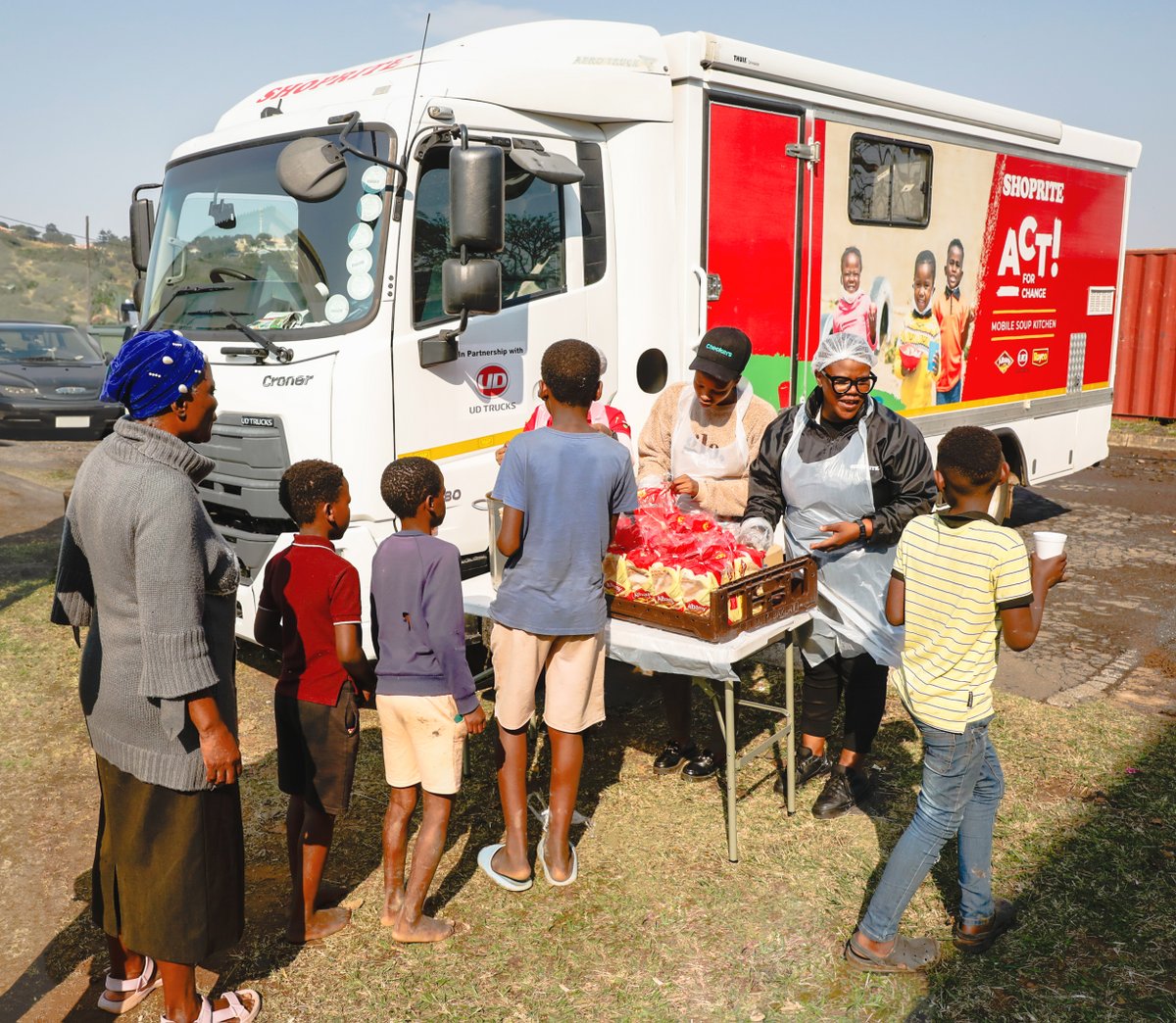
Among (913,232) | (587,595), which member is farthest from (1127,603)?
(587,595)

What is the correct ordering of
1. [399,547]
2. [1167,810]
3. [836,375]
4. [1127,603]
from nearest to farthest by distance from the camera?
[399,547] → [836,375] → [1167,810] → [1127,603]

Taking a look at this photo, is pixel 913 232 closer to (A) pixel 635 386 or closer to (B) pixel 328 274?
(A) pixel 635 386

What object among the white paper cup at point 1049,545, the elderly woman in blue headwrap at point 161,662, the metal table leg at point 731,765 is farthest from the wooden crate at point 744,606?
the elderly woman in blue headwrap at point 161,662

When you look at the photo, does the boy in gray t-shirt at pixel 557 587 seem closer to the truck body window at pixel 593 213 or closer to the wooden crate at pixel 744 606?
the wooden crate at pixel 744 606

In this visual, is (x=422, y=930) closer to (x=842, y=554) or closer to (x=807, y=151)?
(x=842, y=554)

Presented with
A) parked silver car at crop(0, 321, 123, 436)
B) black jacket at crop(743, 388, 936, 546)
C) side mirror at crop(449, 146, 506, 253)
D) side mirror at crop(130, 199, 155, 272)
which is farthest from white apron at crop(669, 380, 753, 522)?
parked silver car at crop(0, 321, 123, 436)

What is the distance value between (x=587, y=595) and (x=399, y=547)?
0.70 metres

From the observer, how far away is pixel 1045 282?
8430mm

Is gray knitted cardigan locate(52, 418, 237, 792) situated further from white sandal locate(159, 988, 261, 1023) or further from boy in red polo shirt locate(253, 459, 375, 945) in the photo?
white sandal locate(159, 988, 261, 1023)

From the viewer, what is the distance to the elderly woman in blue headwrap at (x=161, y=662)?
104 inches

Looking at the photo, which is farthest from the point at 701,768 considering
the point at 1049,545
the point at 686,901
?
the point at 1049,545

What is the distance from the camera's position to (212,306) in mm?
5277

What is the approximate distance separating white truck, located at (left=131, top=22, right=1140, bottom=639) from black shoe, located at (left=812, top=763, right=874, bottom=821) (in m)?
1.98

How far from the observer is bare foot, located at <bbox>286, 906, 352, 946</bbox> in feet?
11.8
